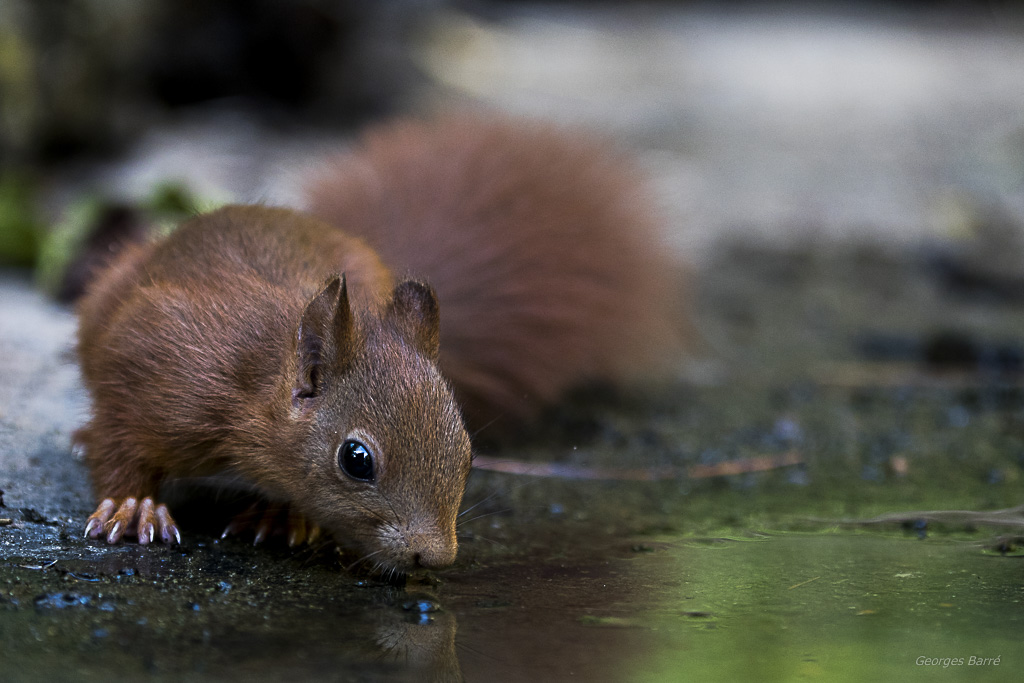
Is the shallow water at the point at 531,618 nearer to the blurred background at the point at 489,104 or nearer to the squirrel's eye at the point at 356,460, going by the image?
the squirrel's eye at the point at 356,460

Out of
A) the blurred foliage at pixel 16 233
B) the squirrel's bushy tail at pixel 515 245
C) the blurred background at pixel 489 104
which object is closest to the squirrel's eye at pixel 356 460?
the squirrel's bushy tail at pixel 515 245

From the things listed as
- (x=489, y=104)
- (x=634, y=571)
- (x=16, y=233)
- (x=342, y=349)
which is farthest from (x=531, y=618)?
(x=489, y=104)

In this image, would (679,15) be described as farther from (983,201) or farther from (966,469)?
(966,469)

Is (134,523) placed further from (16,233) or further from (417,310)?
(16,233)

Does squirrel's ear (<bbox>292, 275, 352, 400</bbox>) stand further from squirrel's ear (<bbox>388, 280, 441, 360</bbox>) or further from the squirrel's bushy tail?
the squirrel's bushy tail

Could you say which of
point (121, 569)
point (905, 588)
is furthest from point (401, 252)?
point (905, 588)

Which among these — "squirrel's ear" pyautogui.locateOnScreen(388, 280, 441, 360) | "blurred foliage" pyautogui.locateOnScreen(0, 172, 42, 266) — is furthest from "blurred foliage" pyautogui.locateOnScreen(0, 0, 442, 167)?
"squirrel's ear" pyautogui.locateOnScreen(388, 280, 441, 360)

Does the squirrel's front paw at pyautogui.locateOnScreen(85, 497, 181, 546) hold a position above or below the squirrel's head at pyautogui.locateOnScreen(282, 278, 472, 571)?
below
